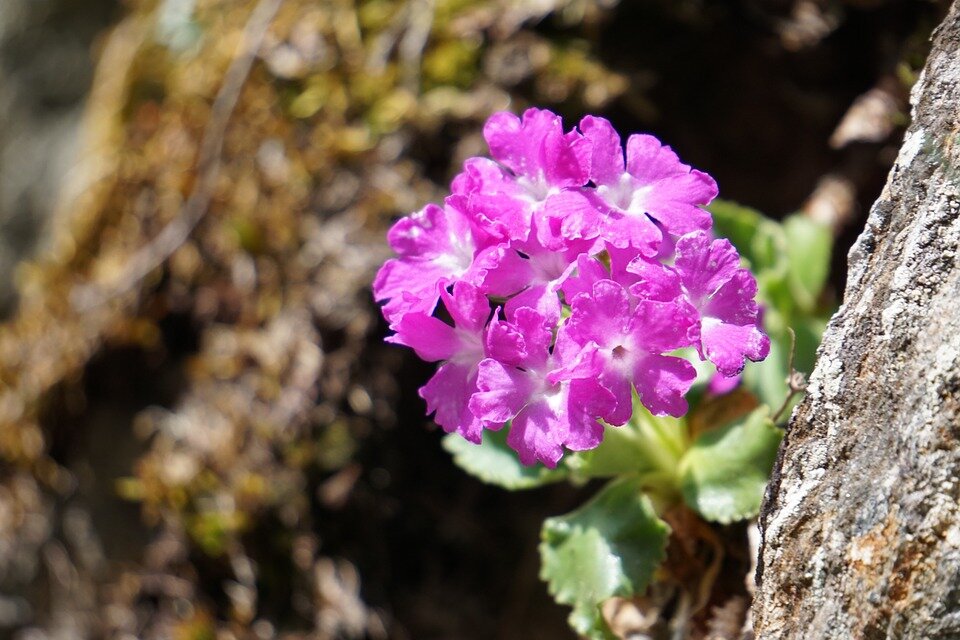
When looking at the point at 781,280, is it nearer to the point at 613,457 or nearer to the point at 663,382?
the point at 613,457

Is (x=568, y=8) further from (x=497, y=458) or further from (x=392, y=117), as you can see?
(x=497, y=458)

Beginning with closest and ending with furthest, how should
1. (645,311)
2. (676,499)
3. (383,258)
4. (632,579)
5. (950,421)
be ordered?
(950,421), (645,311), (632,579), (676,499), (383,258)

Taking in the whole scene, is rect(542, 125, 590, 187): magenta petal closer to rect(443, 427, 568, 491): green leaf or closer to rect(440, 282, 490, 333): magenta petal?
rect(440, 282, 490, 333): magenta petal

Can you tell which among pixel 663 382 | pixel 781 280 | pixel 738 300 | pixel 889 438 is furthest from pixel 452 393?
pixel 781 280

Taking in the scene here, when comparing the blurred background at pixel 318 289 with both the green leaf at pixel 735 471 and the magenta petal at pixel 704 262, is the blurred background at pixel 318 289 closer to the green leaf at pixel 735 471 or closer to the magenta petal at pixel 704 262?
the green leaf at pixel 735 471

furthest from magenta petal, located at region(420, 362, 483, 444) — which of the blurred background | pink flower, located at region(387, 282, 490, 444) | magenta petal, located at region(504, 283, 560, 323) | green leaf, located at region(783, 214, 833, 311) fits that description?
the blurred background

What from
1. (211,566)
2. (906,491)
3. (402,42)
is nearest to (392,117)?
(402,42)
